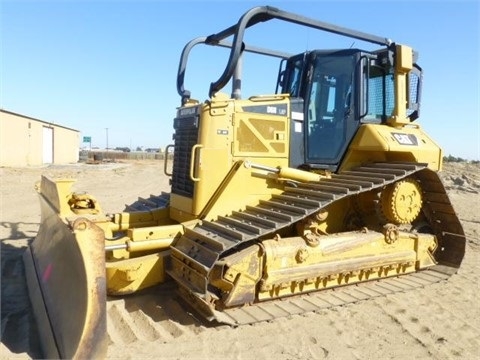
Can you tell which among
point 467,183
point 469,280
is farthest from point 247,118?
point 467,183

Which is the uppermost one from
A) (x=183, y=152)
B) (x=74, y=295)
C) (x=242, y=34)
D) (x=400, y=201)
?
(x=242, y=34)

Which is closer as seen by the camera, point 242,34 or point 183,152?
point 242,34

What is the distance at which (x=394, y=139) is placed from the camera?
5582 millimetres

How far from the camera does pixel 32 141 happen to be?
30.7 meters

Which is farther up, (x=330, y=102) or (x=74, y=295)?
(x=330, y=102)

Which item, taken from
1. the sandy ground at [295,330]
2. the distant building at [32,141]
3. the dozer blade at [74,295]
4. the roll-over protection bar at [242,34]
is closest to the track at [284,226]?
the sandy ground at [295,330]

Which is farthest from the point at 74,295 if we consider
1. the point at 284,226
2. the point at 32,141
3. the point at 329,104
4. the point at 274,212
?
the point at 32,141

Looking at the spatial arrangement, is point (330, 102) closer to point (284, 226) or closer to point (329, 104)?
point (329, 104)

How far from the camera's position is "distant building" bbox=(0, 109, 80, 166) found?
87.7 ft

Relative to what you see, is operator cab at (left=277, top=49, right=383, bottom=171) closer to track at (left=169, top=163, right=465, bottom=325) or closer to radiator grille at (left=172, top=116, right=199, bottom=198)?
track at (left=169, top=163, right=465, bottom=325)

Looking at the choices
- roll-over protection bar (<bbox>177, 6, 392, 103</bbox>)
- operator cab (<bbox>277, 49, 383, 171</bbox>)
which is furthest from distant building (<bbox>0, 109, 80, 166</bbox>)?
operator cab (<bbox>277, 49, 383, 171</bbox>)

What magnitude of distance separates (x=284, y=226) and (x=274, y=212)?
0.36 m

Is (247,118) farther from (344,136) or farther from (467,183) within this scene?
(467,183)

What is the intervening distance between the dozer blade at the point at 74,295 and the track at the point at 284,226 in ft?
3.27
